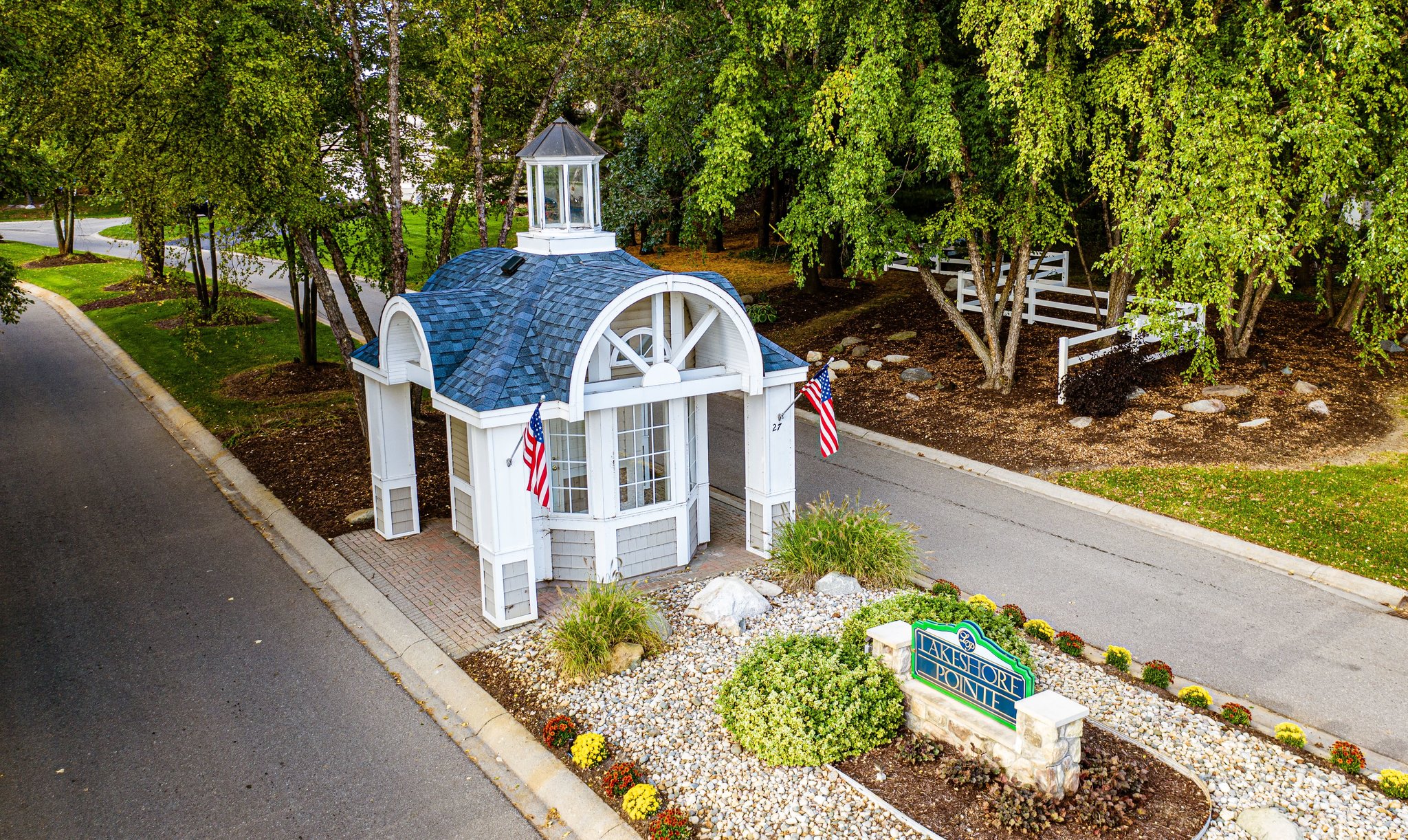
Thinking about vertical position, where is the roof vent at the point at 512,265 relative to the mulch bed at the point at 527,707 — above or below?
above

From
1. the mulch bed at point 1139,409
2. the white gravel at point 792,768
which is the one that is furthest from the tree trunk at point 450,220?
the white gravel at point 792,768

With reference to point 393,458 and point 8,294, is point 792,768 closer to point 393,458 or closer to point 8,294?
point 393,458

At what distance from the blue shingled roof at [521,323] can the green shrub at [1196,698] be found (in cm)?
532

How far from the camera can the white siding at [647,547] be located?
37.4ft

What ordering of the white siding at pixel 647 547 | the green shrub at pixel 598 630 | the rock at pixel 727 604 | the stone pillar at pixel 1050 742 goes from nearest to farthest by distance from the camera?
the stone pillar at pixel 1050 742, the green shrub at pixel 598 630, the rock at pixel 727 604, the white siding at pixel 647 547

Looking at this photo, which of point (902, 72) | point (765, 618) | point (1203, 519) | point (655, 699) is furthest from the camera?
point (902, 72)

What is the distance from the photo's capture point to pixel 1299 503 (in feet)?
41.8

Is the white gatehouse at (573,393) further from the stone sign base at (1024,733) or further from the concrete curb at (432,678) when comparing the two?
the stone sign base at (1024,733)

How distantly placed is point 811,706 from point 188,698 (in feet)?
18.9

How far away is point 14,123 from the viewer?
44.1ft

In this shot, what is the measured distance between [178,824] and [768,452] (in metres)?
6.91

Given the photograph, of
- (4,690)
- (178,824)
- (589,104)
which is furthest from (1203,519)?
(589,104)

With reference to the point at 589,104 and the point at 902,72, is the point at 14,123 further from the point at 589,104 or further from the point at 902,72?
the point at 589,104

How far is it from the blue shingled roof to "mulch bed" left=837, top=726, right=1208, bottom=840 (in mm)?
4905
